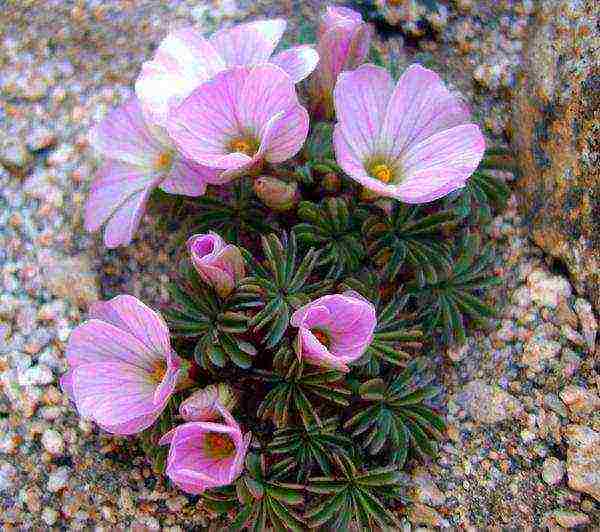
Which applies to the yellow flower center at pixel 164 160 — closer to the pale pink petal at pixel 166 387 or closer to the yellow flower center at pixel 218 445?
the pale pink petal at pixel 166 387

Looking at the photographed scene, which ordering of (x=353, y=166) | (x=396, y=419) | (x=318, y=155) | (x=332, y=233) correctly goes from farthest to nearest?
(x=318, y=155)
(x=332, y=233)
(x=396, y=419)
(x=353, y=166)

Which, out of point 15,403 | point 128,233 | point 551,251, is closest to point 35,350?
point 15,403

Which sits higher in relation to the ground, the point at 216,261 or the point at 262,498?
the point at 216,261

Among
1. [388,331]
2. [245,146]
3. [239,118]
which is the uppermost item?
[239,118]

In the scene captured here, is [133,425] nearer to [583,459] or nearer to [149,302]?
[149,302]

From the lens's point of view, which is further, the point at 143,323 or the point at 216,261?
the point at 216,261

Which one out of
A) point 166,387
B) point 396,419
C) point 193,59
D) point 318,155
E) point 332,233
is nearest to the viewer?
point 166,387

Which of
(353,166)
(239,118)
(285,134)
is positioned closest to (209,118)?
(239,118)
